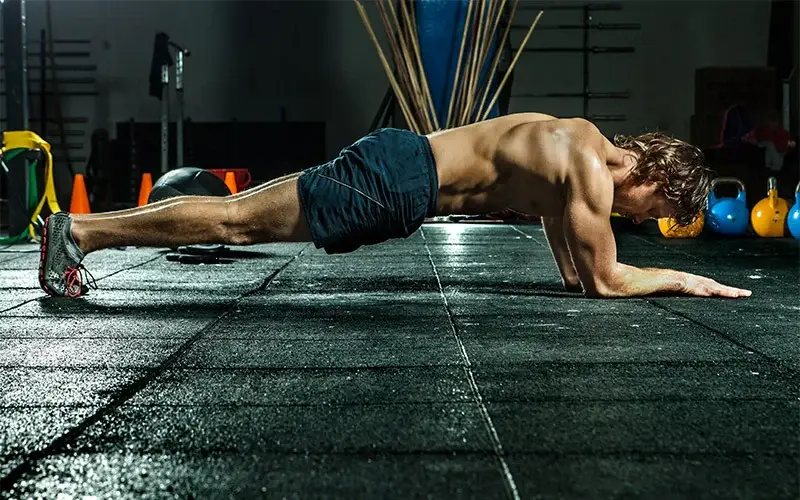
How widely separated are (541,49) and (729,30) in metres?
2.44

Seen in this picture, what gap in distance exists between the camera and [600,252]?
122 inches

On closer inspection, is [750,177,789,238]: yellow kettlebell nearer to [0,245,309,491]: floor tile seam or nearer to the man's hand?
the man's hand

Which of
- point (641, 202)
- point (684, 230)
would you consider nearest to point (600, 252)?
point (641, 202)

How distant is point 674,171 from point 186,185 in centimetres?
278

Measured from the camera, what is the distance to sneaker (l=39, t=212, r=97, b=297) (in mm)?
3311

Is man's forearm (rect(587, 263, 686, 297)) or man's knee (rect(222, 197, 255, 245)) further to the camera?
man's forearm (rect(587, 263, 686, 297))

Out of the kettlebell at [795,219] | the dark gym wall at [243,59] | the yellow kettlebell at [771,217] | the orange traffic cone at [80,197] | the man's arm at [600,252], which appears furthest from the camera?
the dark gym wall at [243,59]

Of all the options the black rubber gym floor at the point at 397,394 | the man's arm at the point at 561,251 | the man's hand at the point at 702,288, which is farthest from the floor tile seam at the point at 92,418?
the man's hand at the point at 702,288

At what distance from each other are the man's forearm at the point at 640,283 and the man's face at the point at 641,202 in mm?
208

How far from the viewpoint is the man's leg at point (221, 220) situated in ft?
10.3

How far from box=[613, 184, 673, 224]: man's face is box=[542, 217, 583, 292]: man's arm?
0.29 metres

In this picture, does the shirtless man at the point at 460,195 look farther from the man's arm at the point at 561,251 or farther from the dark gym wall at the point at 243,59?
the dark gym wall at the point at 243,59

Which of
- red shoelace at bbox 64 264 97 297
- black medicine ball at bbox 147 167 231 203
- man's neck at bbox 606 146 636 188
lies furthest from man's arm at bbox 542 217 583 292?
black medicine ball at bbox 147 167 231 203

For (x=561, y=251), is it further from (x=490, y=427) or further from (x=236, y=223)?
(x=490, y=427)
